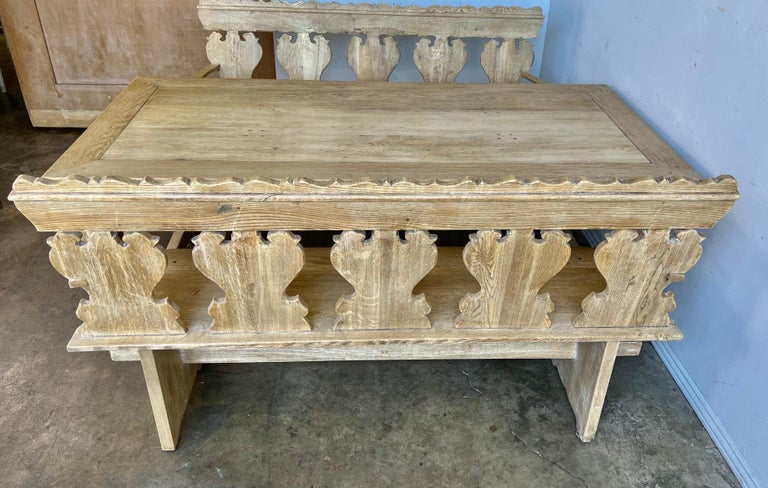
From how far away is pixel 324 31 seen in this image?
2516mm

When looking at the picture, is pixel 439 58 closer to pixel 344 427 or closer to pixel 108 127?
pixel 108 127

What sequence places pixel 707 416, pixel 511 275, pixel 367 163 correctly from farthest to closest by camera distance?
pixel 707 416 < pixel 367 163 < pixel 511 275

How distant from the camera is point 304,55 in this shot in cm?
254

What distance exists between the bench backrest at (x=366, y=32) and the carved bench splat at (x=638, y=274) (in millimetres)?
1482

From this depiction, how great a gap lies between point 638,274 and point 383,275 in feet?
2.01

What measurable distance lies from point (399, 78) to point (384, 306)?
6.27 feet

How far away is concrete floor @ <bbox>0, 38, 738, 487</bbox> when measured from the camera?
5.36 ft

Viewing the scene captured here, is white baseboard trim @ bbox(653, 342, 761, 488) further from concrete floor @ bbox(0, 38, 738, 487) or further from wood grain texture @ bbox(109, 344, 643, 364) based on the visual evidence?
wood grain texture @ bbox(109, 344, 643, 364)

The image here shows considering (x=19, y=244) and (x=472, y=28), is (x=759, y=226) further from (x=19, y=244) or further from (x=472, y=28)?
(x=19, y=244)

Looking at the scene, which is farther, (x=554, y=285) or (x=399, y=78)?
(x=399, y=78)

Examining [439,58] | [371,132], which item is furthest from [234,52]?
[371,132]

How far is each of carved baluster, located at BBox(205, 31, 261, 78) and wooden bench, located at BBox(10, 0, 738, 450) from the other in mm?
546

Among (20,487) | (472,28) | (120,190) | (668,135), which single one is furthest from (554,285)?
(20,487)

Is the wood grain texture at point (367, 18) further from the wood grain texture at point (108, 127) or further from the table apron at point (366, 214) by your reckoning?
the table apron at point (366, 214)
